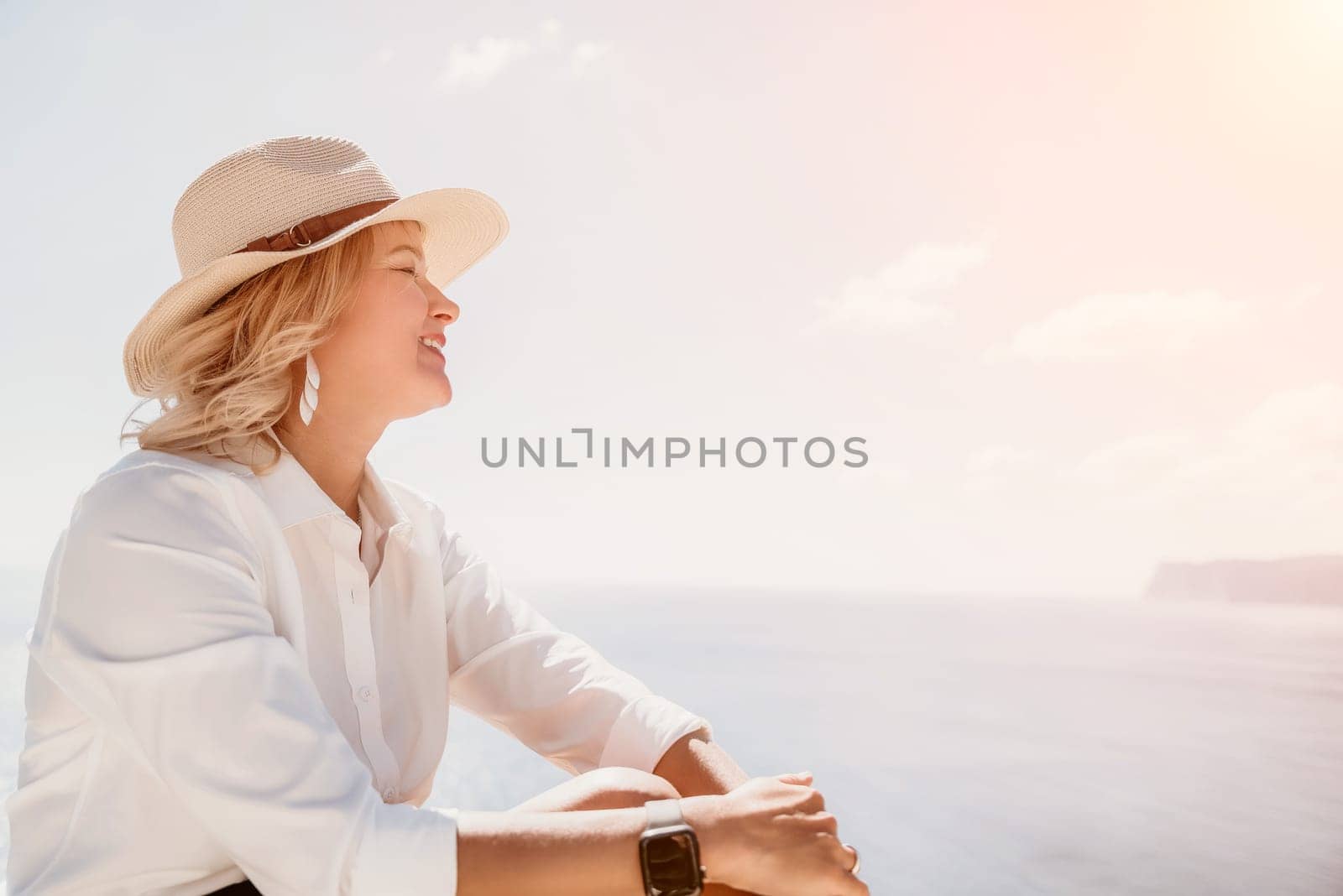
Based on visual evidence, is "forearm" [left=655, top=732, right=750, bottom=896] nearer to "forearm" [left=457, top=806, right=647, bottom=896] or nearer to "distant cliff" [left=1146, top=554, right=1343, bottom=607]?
"forearm" [left=457, top=806, right=647, bottom=896]

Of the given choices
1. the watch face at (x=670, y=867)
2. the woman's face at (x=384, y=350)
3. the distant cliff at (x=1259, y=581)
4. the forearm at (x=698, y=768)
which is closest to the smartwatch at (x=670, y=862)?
the watch face at (x=670, y=867)

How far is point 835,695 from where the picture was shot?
21.8 feet

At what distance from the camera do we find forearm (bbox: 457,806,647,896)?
2.83 feet

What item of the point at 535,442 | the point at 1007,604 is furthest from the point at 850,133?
the point at 535,442

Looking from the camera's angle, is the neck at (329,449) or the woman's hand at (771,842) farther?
the neck at (329,449)

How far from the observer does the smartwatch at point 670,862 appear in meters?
0.89

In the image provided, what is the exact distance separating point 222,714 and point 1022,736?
21.0 ft

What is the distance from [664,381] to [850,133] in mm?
5738

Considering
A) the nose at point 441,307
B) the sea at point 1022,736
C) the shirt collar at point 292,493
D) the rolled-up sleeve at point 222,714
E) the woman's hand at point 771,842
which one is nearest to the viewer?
the rolled-up sleeve at point 222,714

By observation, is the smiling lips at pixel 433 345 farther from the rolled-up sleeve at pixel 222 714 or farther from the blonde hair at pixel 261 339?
the rolled-up sleeve at pixel 222 714

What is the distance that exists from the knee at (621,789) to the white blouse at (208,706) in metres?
0.15

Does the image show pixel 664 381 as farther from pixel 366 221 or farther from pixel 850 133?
pixel 366 221

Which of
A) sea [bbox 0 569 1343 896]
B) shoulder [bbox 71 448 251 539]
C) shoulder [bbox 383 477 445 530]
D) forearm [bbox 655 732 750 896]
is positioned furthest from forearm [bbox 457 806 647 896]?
sea [bbox 0 569 1343 896]

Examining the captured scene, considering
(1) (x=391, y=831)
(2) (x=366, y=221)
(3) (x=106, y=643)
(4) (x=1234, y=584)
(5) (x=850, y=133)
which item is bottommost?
(4) (x=1234, y=584)
